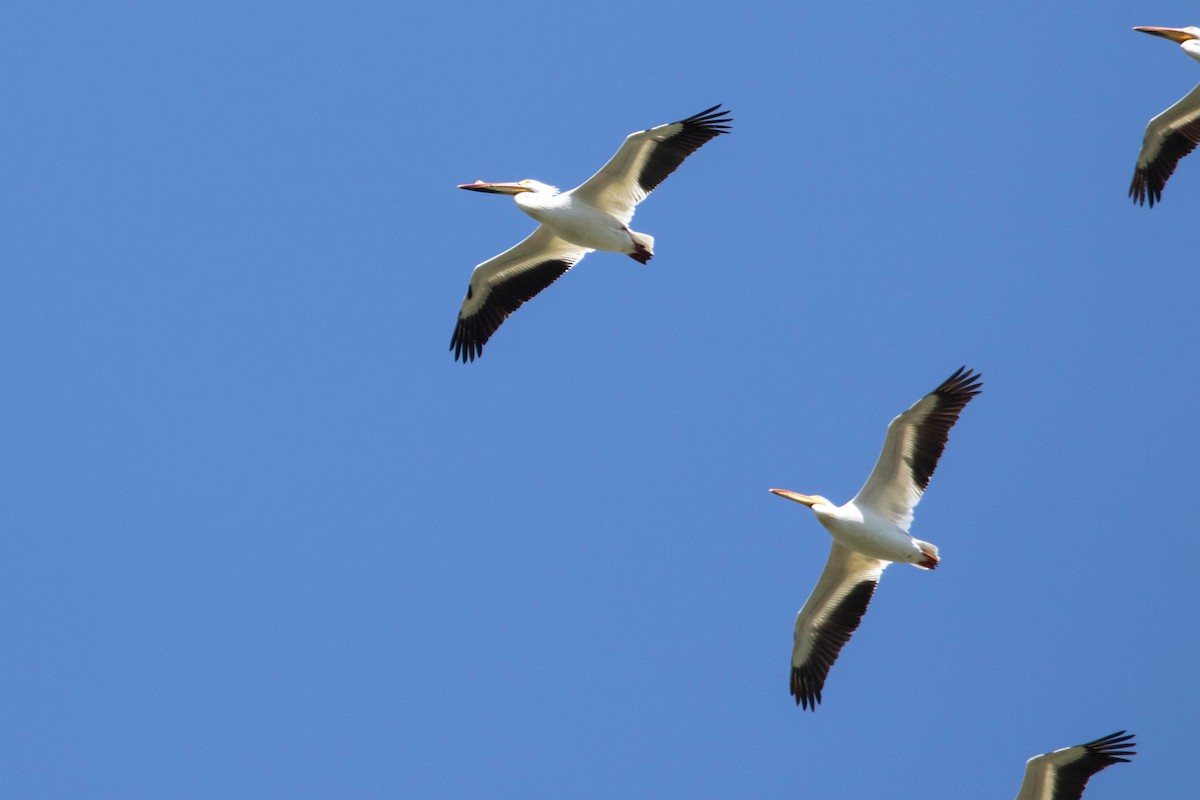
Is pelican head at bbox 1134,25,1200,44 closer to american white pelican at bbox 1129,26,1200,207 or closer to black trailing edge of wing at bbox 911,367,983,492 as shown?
american white pelican at bbox 1129,26,1200,207

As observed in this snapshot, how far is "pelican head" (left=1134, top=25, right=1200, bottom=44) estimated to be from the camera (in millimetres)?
16391

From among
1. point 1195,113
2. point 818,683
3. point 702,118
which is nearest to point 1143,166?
point 1195,113

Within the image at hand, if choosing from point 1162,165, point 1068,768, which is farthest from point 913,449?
point 1162,165

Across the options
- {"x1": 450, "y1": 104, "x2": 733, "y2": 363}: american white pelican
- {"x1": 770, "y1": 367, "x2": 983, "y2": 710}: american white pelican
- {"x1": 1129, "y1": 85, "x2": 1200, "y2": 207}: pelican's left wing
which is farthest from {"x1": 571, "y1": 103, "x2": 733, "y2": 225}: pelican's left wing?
{"x1": 1129, "y1": 85, "x2": 1200, "y2": 207}: pelican's left wing

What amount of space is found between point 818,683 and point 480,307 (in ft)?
15.7

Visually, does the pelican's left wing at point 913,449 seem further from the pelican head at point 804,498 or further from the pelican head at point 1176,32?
the pelican head at point 1176,32

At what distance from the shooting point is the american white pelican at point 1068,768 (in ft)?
41.3

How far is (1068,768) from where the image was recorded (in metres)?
12.7

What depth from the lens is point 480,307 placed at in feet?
50.8

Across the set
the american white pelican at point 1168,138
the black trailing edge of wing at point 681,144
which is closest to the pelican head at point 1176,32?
the american white pelican at point 1168,138

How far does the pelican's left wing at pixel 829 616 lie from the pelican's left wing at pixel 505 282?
3.86m

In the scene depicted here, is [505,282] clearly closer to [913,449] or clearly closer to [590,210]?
[590,210]

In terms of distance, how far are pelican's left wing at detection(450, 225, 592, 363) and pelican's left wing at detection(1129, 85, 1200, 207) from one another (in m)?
5.91

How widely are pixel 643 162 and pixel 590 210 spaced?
62 centimetres
